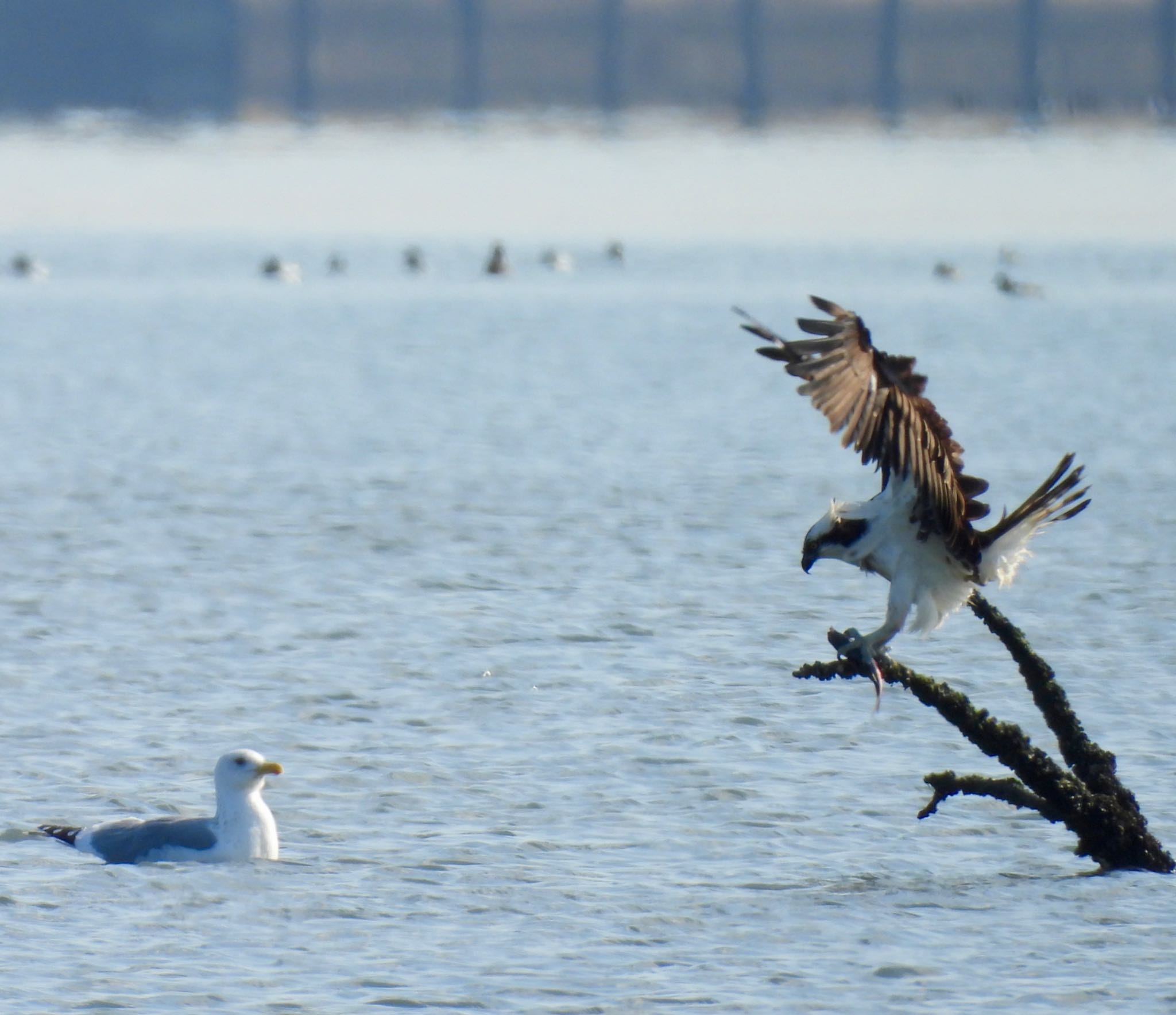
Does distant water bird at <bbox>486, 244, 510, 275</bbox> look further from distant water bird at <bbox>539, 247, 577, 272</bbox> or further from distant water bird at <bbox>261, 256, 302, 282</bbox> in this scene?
distant water bird at <bbox>261, 256, 302, 282</bbox>


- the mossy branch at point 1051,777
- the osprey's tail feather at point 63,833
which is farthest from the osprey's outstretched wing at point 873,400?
the osprey's tail feather at point 63,833

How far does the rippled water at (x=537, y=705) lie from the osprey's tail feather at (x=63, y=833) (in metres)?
0.11

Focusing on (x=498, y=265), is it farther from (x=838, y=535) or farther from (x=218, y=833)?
(x=838, y=535)

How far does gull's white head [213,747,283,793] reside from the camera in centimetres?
959

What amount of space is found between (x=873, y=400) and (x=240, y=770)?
127 inches

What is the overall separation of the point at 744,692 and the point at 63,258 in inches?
1879

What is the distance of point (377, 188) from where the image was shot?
88.4 meters

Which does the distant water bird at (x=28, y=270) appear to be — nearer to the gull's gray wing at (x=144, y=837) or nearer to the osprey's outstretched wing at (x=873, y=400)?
the gull's gray wing at (x=144, y=837)

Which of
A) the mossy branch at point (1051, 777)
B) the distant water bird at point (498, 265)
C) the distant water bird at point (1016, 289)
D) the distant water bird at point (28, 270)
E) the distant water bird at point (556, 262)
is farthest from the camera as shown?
the distant water bird at point (556, 262)

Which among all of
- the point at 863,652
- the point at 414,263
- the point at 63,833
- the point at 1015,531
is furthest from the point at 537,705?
the point at 414,263

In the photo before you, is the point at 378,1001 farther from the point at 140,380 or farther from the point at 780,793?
the point at 140,380

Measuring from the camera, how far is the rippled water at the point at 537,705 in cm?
847

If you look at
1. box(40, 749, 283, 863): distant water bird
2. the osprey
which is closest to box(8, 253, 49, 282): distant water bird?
box(40, 749, 283, 863): distant water bird

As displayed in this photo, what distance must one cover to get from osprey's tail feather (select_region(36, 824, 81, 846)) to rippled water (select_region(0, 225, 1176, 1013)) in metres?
0.11
